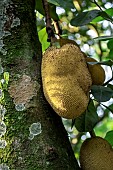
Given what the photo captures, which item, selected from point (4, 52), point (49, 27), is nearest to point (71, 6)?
point (49, 27)

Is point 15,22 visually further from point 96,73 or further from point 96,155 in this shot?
point 96,155

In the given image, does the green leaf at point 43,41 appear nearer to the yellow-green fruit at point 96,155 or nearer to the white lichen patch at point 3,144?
the yellow-green fruit at point 96,155

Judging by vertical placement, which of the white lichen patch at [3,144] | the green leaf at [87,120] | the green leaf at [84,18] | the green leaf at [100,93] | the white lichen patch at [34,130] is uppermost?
the green leaf at [84,18]

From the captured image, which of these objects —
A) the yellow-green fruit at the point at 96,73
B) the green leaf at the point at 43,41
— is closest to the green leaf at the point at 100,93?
the yellow-green fruit at the point at 96,73

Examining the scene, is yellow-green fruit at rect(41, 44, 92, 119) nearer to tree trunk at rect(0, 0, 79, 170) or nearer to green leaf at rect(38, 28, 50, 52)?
tree trunk at rect(0, 0, 79, 170)

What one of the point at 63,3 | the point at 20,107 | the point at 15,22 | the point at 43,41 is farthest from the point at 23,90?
the point at 43,41

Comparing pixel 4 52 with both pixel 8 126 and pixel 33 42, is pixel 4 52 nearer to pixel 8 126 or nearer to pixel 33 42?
pixel 33 42
